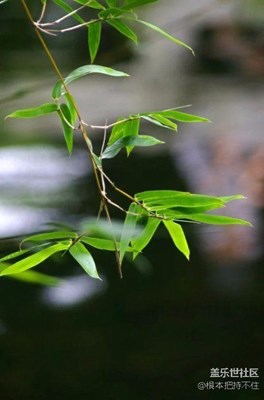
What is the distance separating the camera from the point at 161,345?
1.37m

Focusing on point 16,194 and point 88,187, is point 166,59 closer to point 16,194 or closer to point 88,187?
point 88,187

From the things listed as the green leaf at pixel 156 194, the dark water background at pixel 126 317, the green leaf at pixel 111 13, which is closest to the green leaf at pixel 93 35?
the green leaf at pixel 111 13

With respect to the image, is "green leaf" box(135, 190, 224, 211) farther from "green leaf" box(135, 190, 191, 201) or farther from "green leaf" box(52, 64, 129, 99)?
"green leaf" box(52, 64, 129, 99)

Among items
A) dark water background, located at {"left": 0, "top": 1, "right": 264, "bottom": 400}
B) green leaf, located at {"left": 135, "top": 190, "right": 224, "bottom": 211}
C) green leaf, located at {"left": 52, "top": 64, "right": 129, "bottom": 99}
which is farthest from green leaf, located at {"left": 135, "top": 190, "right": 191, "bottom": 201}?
dark water background, located at {"left": 0, "top": 1, "right": 264, "bottom": 400}

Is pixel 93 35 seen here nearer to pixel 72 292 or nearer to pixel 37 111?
pixel 37 111

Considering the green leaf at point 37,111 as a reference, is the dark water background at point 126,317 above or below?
above

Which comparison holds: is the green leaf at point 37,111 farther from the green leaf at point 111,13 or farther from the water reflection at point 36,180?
the water reflection at point 36,180

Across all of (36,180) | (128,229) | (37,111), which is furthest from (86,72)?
(36,180)

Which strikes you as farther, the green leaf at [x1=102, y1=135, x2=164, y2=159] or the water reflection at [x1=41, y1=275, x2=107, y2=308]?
the water reflection at [x1=41, y1=275, x2=107, y2=308]

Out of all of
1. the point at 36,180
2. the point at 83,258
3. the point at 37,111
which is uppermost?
the point at 36,180

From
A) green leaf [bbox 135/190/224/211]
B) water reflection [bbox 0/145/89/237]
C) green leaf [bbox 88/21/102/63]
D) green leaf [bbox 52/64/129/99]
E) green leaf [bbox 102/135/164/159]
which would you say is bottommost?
green leaf [bbox 135/190/224/211]

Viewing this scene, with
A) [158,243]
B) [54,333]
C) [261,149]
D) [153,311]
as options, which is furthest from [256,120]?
[54,333]

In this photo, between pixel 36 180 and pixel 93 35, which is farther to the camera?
pixel 36 180

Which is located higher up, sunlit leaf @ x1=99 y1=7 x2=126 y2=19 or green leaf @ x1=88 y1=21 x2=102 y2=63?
green leaf @ x1=88 y1=21 x2=102 y2=63
